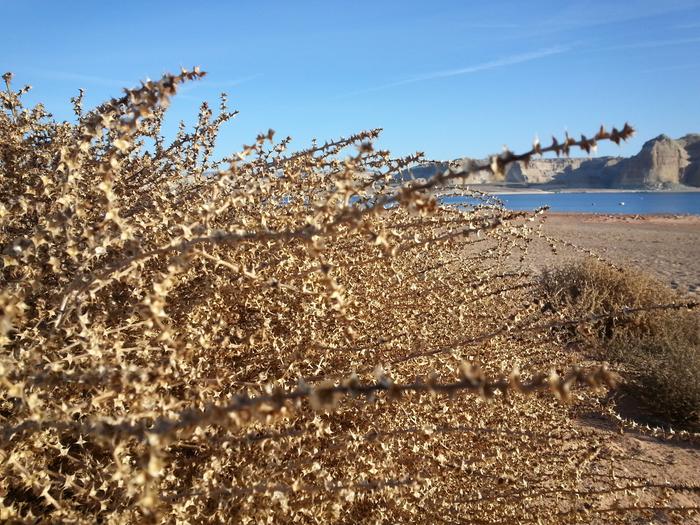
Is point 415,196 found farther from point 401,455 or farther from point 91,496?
point 401,455

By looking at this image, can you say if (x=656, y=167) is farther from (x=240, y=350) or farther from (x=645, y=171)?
(x=240, y=350)

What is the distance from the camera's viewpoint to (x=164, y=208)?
7.00 feet

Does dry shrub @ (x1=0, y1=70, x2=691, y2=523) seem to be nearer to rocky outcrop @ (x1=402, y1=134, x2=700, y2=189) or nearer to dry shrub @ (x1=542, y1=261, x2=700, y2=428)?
dry shrub @ (x1=542, y1=261, x2=700, y2=428)

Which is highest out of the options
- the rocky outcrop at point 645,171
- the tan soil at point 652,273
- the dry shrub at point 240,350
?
the rocky outcrop at point 645,171

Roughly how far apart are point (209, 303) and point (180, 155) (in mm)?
1270

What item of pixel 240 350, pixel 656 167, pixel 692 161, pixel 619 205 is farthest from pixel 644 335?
pixel 692 161

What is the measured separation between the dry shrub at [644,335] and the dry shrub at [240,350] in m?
1.46

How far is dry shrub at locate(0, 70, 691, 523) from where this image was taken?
1.19m

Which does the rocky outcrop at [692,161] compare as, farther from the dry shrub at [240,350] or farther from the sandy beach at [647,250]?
the dry shrub at [240,350]

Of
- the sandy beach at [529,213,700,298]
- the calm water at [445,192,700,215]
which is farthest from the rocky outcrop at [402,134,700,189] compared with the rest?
the sandy beach at [529,213,700,298]

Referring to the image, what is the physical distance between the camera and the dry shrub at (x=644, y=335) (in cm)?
500

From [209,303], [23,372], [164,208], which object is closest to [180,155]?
[164,208]

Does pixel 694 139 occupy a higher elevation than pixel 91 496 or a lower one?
higher

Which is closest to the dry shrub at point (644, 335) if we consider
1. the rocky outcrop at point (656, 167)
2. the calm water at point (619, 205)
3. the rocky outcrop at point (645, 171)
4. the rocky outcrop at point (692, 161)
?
the calm water at point (619, 205)
